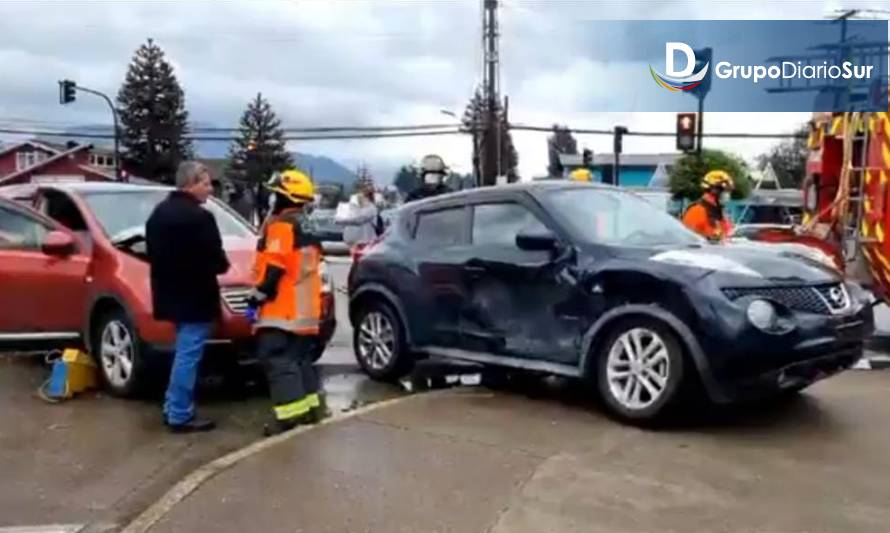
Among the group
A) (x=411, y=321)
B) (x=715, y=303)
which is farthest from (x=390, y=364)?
(x=715, y=303)

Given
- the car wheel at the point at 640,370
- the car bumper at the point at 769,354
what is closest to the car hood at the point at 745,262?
the car bumper at the point at 769,354

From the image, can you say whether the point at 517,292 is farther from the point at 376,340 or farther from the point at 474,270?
the point at 376,340

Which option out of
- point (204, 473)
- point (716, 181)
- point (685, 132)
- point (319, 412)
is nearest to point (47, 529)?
point (204, 473)

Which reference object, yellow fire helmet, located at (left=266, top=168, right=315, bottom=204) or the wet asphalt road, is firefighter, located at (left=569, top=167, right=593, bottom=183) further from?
yellow fire helmet, located at (left=266, top=168, right=315, bottom=204)

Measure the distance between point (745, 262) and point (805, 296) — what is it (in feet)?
1.34

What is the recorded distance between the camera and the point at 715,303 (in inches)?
234

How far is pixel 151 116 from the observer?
3071 inches

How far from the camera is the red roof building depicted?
70.4 metres

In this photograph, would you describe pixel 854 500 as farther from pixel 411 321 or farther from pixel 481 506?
pixel 411 321

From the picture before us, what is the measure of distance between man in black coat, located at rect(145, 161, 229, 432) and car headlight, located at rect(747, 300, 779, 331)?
3.36 m

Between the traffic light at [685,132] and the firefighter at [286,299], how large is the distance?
16850 mm

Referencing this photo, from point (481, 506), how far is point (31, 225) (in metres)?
5.39

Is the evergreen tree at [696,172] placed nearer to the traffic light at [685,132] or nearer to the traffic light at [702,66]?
the traffic light at [702,66]

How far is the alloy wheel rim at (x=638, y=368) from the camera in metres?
6.16
